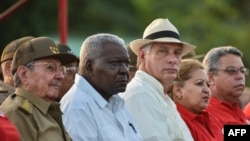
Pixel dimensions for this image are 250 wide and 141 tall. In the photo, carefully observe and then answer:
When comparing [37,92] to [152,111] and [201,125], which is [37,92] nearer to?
[152,111]

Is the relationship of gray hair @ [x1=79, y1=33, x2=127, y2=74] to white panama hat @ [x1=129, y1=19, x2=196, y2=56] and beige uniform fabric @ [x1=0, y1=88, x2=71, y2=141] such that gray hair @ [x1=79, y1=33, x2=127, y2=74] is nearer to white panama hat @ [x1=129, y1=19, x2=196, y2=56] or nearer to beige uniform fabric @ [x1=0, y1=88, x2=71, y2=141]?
beige uniform fabric @ [x1=0, y1=88, x2=71, y2=141]

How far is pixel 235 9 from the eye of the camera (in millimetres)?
25016

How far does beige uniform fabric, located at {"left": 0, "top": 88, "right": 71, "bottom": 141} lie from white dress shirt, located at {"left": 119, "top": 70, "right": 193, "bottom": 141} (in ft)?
3.17

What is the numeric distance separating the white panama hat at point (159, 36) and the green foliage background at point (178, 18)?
10130mm

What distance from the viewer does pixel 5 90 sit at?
938 cm

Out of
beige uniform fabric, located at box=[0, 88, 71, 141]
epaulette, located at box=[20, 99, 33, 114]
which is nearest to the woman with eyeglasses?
beige uniform fabric, located at box=[0, 88, 71, 141]

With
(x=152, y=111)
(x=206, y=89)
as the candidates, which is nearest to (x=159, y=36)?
(x=152, y=111)

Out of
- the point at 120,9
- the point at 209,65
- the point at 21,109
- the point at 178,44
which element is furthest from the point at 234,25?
the point at 21,109

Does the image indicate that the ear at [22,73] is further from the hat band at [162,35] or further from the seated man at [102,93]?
the hat band at [162,35]

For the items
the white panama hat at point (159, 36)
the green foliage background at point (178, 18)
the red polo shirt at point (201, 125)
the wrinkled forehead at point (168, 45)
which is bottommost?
the red polo shirt at point (201, 125)

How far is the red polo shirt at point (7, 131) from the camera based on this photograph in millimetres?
8078

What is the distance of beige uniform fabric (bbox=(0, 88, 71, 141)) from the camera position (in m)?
8.49

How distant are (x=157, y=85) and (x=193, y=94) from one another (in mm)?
915

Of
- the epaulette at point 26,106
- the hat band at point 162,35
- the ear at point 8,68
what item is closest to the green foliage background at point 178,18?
the hat band at point 162,35
